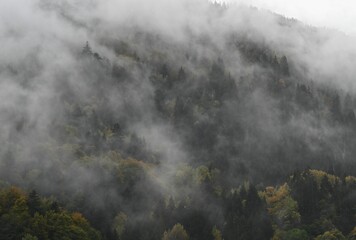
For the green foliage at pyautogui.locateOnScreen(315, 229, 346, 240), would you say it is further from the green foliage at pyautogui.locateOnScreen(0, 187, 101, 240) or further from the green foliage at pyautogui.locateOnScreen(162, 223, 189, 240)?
the green foliage at pyautogui.locateOnScreen(0, 187, 101, 240)

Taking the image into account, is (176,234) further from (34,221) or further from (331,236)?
(34,221)

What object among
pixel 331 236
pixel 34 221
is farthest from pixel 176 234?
pixel 34 221

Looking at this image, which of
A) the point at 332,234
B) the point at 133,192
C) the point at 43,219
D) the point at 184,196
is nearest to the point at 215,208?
the point at 184,196

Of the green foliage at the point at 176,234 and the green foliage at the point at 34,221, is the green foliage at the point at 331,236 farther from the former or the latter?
the green foliage at the point at 34,221

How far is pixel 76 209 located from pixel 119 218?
14.6 meters

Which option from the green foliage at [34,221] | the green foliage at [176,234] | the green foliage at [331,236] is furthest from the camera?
the green foliage at [176,234]

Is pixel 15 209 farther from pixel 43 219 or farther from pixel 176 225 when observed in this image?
pixel 176 225

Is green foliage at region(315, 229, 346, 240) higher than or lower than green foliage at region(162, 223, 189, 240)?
lower

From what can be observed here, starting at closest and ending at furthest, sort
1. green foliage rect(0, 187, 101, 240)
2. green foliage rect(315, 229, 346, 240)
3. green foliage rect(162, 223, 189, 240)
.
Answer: green foliage rect(0, 187, 101, 240)
green foliage rect(315, 229, 346, 240)
green foliage rect(162, 223, 189, 240)

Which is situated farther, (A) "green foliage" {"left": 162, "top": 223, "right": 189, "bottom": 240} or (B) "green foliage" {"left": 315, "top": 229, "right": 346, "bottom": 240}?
(A) "green foliage" {"left": 162, "top": 223, "right": 189, "bottom": 240}

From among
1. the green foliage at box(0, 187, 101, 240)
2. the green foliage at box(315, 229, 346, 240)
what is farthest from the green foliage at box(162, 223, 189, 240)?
the green foliage at box(315, 229, 346, 240)

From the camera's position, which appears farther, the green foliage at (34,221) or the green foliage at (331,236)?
the green foliage at (331,236)

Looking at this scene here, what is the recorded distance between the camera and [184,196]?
19550 cm

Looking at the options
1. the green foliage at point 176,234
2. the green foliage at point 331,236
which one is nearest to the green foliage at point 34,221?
the green foliage at point 176,234
